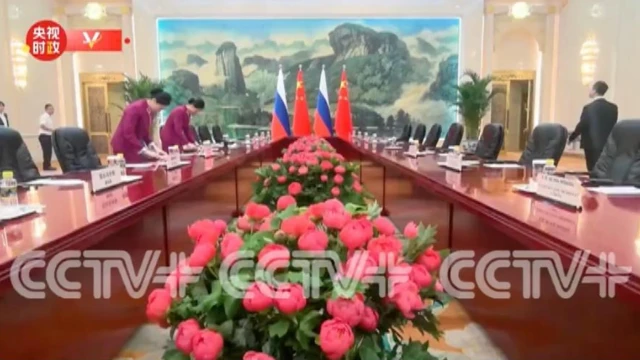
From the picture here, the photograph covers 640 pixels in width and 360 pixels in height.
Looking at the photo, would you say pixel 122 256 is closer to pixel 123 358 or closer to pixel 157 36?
pixel 123 358

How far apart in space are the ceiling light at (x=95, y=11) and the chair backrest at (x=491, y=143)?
297 inches

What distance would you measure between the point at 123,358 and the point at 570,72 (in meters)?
10.0

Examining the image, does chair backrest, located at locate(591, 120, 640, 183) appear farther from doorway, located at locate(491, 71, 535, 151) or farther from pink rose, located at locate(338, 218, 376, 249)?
doorway, located at locate(491, 71, 535, 151)

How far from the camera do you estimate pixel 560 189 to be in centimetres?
173

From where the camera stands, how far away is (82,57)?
1057 centimetres

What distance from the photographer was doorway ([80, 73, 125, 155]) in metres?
10.6

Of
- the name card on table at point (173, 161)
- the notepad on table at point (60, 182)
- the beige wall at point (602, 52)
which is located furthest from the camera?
the beige wall at point (602, 52)

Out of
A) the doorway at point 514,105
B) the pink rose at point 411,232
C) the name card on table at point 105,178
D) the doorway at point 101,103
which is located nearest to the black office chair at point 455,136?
the name card on table at point 105,178

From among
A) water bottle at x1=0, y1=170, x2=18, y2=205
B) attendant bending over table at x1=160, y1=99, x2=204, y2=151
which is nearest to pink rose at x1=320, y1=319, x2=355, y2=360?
water bottle at x1=0, y1=170, x2=18, y2=205

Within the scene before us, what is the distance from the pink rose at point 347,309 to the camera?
2.19ft

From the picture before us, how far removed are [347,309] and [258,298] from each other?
12 cm

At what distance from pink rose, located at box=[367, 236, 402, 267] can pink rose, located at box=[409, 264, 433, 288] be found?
0.03m

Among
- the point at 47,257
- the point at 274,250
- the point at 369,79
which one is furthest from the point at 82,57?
the point at 274,250

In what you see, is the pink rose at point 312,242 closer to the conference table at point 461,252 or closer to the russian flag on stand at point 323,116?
the conference table at point 461,252
